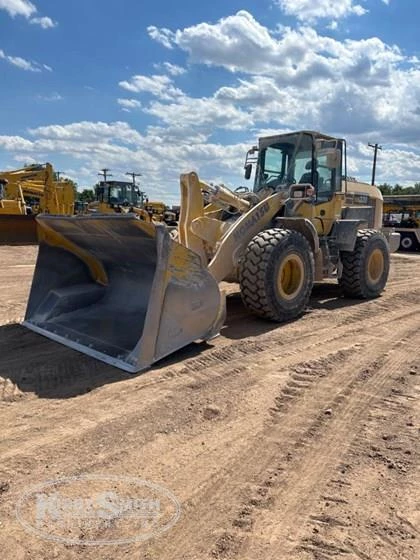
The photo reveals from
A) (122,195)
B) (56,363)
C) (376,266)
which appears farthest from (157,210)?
(56,363)

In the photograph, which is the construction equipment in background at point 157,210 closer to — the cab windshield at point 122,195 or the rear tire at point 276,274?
the cab windshield at point 122,195

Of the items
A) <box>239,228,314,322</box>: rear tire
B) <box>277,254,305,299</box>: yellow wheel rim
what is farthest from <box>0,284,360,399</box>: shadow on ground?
<box>277,254,305,299</box>: yellow wheel rim

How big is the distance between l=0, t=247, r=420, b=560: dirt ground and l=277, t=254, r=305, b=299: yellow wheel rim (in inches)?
38.2

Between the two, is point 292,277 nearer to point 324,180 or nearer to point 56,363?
point 324,180

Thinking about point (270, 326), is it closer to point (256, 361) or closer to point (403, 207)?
point (256, 361)

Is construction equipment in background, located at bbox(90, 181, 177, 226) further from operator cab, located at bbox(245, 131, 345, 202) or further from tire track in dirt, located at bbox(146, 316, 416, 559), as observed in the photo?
tire track in dirt, located at bbox(146, 316, 416, 559)

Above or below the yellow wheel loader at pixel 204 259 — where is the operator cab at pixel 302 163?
above

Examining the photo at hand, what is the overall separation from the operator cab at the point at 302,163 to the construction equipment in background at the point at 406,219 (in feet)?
50.0

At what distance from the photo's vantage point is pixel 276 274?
6078mm

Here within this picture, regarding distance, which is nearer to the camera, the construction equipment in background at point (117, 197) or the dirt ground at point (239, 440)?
the dirt ground at point (239, 440)

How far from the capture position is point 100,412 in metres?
3.63

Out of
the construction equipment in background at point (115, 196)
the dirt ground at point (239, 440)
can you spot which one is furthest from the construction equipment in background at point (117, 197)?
the dirt ground at point (239, 440)

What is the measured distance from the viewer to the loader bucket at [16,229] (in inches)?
624

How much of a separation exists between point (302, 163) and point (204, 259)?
2571mm
